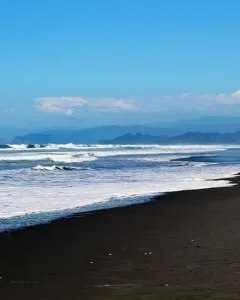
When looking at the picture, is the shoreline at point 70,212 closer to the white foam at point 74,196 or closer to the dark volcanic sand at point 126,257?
the white foam at point 74,196

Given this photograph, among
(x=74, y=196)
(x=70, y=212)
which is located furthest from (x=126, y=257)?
(x=74, y=196)

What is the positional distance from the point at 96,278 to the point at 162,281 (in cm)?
88

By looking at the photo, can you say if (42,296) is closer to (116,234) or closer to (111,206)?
(116,234)

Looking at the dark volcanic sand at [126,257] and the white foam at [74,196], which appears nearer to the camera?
the dark volcanic sand at [126,257]

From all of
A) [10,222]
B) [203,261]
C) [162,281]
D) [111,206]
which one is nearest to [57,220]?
[10,222]

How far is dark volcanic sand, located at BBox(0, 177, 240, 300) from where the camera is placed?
23.6 feet

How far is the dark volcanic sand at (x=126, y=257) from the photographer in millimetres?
7199

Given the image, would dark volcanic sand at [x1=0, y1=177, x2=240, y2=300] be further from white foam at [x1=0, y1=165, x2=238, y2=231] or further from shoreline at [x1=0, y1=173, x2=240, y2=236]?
white foam at [x1=0, y1=165, x2=238, y2=231]

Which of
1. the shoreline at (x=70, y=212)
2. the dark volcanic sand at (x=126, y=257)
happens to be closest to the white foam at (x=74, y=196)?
the shoreline at (x=70, y=212)

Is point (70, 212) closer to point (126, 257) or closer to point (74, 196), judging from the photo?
point (74, 196)

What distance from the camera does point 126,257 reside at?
9.32m

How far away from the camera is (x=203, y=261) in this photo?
885cm

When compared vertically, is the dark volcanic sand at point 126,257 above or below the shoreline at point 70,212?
below

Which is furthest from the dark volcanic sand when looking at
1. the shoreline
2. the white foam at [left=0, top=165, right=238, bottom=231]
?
the white foam at [left=0, top=165, right=238, bottom=231]
